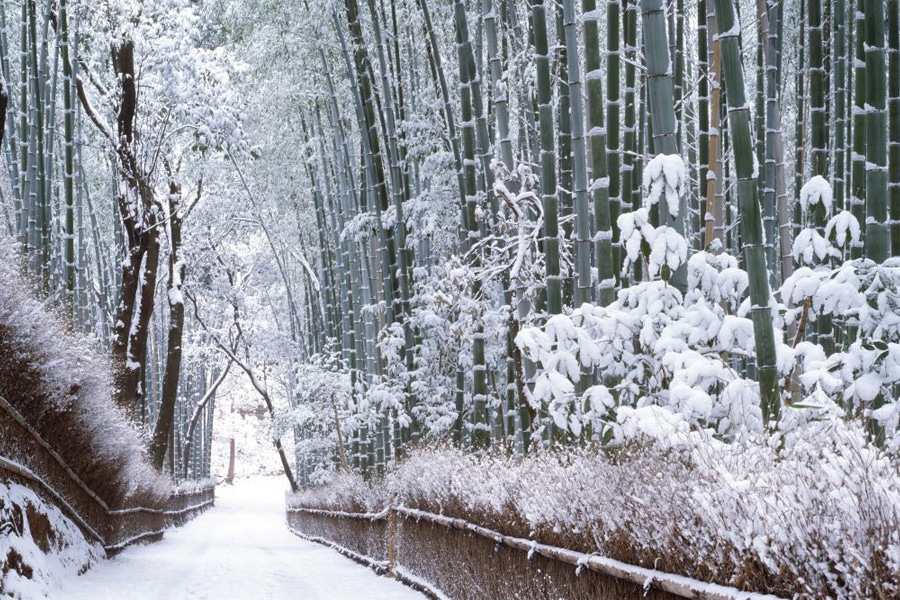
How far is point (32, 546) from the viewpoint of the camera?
5555mm

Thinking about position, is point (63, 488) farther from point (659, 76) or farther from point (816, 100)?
point (816, 100)

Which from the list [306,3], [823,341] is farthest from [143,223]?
[823,341]

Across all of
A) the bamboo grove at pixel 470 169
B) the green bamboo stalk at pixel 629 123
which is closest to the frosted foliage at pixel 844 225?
the bamboo grove at pixel 470 169

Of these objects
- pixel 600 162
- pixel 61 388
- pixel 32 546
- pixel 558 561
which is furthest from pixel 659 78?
pixel 61 388

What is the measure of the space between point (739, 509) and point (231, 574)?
6.42 meters

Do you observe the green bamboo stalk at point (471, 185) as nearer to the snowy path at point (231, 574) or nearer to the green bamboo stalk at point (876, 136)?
the snowy path at point (231, 574)

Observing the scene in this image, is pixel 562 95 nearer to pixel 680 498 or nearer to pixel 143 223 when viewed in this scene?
pixel 680 498

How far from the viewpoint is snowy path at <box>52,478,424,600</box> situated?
654cm

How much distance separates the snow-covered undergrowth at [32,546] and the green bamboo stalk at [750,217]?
3466mm

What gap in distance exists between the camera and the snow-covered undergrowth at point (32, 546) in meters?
4.95

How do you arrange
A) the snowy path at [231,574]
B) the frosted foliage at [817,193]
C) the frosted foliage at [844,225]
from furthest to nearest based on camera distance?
the snowy path at [231,574]
the frosted foliage at [817,193]
the frosted foliage at [844,225]

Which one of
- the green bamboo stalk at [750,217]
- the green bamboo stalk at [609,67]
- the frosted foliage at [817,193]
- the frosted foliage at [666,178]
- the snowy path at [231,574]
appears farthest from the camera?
the snowy path at [231,574]

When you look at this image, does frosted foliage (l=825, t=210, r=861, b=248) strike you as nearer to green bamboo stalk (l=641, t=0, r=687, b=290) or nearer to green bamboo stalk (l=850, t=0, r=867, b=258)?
green bamboo stalk (l=641, t=0, r=687, b=290)

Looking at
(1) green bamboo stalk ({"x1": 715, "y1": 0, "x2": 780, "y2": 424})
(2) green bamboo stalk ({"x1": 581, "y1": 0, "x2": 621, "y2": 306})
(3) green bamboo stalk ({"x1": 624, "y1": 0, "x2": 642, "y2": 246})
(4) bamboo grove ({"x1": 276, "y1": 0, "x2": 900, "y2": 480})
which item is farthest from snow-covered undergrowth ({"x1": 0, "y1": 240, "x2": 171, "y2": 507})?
(1) green bamboo stalk ({"x1": 715, "y1": 0, "x2": 780, "y2": 424})
